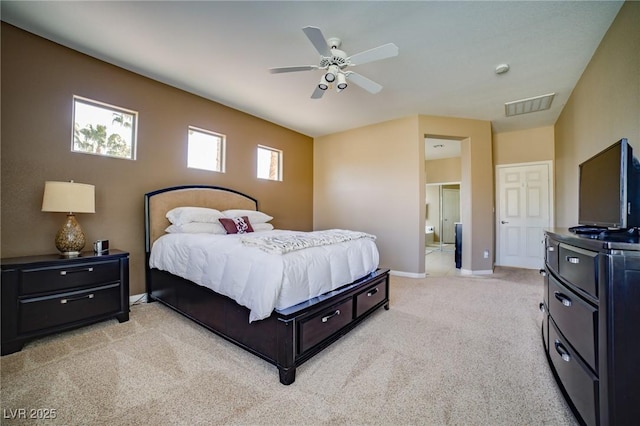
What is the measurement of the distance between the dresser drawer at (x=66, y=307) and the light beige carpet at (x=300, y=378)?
0.54 ft

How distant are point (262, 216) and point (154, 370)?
2.54 metres

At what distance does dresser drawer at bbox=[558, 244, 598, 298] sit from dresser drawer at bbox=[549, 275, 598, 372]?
0.08 meters

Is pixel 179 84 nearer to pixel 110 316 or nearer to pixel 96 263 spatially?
pixel 96 263

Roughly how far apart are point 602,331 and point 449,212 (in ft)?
28.2

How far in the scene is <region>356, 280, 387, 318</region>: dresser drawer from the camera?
245cm

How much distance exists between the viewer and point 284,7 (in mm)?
2180

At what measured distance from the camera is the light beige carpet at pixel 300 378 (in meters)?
1.44

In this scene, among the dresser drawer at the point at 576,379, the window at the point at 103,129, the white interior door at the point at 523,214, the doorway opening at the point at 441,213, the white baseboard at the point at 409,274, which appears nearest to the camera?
the dresser drawer at the point at 576,379

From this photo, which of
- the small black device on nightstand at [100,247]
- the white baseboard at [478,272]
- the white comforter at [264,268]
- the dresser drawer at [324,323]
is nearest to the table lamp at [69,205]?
the small black device on nightstand at [100,247]

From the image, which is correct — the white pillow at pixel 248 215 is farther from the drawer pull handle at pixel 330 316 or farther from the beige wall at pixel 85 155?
the drawer pull handle at pixel 330 316

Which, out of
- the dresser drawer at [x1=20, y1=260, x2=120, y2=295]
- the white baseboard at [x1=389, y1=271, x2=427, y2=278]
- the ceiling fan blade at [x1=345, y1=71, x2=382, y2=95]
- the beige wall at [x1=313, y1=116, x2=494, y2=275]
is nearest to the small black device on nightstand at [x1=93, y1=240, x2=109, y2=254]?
the dresser drawer at [x1=20, y1=260, x2=120, y2=295]

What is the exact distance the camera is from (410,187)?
4633 millimetres

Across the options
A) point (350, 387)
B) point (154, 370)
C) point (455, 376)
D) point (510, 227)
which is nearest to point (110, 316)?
point (154, 370)

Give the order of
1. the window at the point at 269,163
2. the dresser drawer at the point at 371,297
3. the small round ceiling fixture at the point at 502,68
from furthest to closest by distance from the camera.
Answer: the window at the point at 269,163
the small round ceiling fixture at the point at 502,68
the dresser drawer at the point at 371,297
